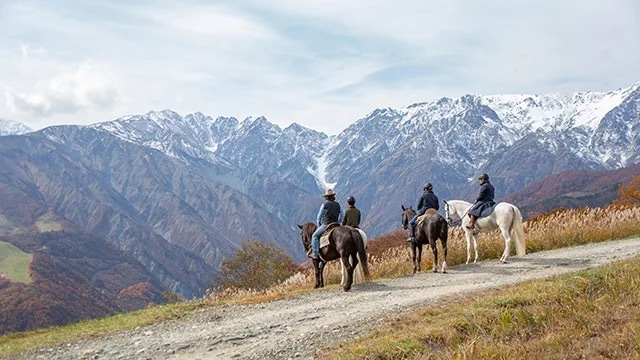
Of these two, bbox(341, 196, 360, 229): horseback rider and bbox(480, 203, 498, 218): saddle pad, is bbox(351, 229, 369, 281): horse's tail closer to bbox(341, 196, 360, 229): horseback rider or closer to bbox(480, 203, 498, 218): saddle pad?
bbox(341, 196, 360, 229): horseback rider

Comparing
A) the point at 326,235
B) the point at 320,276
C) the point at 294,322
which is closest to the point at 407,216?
the point at 320,276

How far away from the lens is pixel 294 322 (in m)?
12.0

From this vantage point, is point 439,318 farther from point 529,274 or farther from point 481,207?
point 481,207

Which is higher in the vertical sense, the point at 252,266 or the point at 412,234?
the point at 412,234

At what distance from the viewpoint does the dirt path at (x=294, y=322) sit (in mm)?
10297

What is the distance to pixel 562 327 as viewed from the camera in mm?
7645

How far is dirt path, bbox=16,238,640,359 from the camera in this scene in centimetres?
1030

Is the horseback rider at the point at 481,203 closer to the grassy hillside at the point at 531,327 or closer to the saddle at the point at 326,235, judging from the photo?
the saddle at the point at 326,235

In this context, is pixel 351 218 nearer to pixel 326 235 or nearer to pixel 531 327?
pixel 326 235

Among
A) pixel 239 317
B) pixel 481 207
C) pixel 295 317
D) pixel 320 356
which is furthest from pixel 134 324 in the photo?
pixel 481 207

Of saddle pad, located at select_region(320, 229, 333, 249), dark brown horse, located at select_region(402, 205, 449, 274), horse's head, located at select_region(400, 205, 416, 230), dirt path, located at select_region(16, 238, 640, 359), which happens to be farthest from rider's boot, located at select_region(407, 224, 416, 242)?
saddle pad, located at select_region(320, 229, 333, 249)

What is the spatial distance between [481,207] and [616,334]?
14.8 meters

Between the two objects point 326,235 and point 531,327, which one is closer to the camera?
point 531,327

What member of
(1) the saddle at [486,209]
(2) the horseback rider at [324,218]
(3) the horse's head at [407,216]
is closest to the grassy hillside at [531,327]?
(2) the horseback rider at [324,218]
